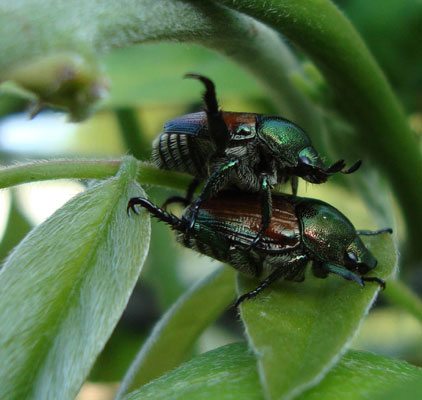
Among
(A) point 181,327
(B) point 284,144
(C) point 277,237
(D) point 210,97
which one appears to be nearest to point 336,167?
(B) point 284,144

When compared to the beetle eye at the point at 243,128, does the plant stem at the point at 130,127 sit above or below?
below

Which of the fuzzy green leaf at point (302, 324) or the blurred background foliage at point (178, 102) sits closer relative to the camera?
the fuzzy green leaf at point (302, 324)

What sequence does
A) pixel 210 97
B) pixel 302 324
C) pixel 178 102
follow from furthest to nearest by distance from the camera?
pixel 178 102, pixel 210 97, pixel 302 324

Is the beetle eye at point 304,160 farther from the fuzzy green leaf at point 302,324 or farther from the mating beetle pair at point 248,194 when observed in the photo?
the fuzzy green leaf at point 302,324

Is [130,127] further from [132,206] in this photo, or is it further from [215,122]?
[132,206]

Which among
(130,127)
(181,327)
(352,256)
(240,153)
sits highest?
(240,153)

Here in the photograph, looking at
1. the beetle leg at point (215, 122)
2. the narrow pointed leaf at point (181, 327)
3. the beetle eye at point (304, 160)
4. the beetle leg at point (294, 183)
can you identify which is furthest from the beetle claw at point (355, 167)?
the narrow pointed leaf at point (181, 327)

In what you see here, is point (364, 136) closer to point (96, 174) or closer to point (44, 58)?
point (96, 174)
